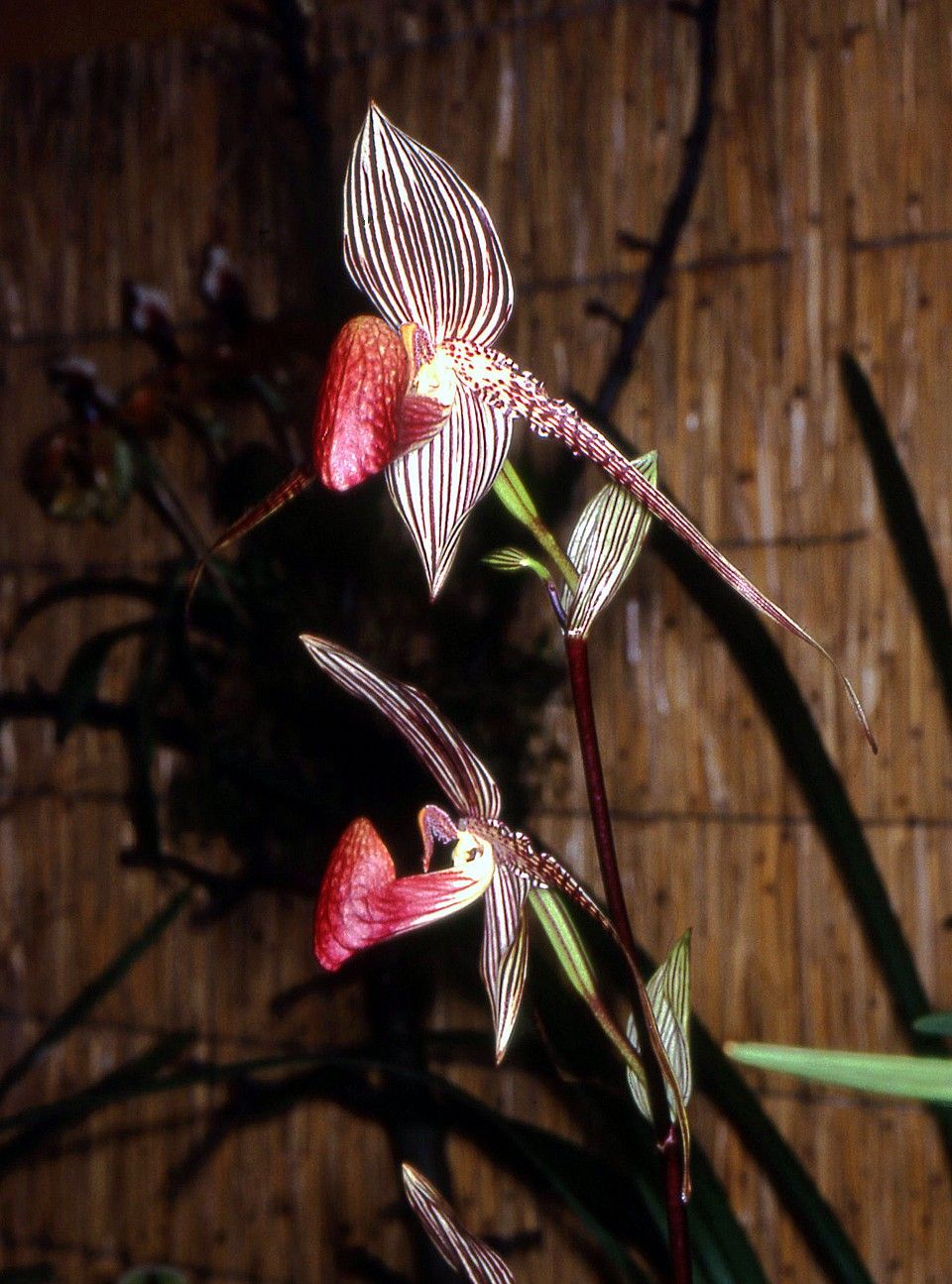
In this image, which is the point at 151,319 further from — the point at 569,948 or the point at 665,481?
the point at 569,948

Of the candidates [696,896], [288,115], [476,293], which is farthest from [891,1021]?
[288,115]

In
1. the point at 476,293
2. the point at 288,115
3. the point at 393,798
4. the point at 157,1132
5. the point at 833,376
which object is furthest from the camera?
the point at 157,1132

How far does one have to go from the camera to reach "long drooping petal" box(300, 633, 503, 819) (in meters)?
0.30

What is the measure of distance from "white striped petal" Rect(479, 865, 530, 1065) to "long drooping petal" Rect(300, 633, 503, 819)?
0.9 inches

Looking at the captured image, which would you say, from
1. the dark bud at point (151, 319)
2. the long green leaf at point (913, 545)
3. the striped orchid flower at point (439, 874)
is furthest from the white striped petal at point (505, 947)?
the dark bud at point (151, 319)

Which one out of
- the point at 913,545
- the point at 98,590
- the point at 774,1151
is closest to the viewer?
the point at 774,1151

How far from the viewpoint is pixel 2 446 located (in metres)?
1.25

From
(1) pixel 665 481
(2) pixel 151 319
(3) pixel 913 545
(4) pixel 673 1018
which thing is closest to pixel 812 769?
(3) pixel 913 545

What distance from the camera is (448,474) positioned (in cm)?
29

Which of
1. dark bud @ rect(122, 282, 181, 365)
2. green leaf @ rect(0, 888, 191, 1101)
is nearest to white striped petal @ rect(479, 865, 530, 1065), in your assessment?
green leaf @ rect(0, 888, 191, 1101)

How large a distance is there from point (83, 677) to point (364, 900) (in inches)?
27.7

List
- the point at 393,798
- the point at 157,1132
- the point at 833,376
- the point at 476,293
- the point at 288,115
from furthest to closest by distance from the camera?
the point at 157,1132 → the point at 288,115 → the point at 833,376 → the point at 393,798 → the point at 476,293

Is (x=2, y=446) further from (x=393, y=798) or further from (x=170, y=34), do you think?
(x=393, y=798)

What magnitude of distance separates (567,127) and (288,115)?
0.90 ft
